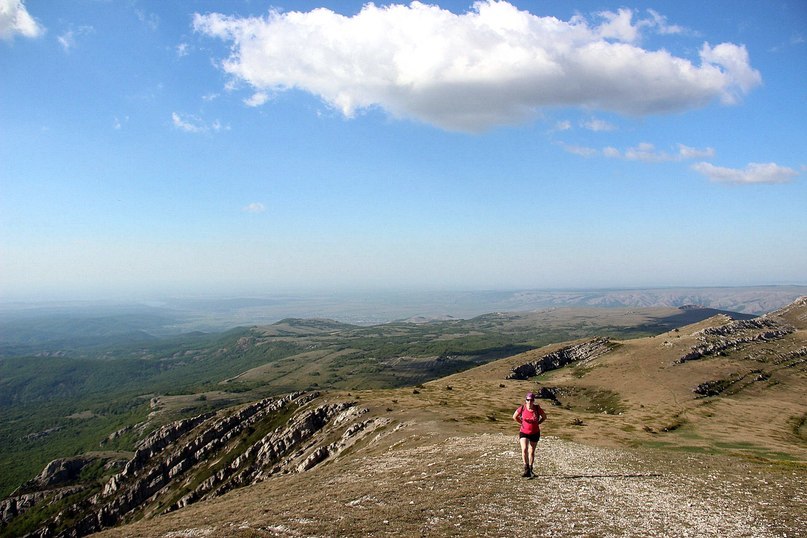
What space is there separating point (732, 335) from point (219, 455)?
518ft

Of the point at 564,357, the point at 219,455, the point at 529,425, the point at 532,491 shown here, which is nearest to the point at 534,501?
the point at 532,491

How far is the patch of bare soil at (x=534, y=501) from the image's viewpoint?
18531 mm

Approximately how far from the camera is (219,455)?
105062 millimetres

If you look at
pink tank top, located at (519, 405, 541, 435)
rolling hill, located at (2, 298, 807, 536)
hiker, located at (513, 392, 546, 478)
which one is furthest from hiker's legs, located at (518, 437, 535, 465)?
rolling hill, located at (2, 298, 807, 536)

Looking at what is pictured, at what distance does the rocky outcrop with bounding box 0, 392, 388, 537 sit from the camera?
262 feet

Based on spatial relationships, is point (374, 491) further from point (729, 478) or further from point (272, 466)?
point (272, 466)

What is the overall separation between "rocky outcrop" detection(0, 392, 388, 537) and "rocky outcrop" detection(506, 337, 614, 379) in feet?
236

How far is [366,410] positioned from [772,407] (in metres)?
83.2

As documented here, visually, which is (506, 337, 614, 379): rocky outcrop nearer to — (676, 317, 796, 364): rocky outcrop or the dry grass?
(676, 317, 796, 364): rocky outcrop

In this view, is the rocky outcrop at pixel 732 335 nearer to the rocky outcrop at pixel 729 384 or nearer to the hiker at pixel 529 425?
the rocky outcrop at pixel 729 384

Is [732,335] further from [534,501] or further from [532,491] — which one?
[534,501]

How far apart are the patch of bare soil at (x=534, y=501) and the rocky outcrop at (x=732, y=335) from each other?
368 ft

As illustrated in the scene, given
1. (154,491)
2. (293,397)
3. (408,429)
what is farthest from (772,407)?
(154,491)

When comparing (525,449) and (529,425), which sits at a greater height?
(529,425)
